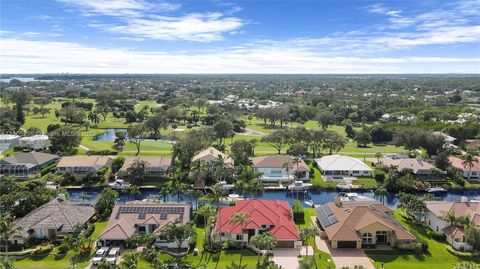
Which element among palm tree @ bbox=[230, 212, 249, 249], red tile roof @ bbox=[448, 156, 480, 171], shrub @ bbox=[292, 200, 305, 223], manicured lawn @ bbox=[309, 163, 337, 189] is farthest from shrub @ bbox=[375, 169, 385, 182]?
palm tree @ bbox=[230, 212, 249, 249]

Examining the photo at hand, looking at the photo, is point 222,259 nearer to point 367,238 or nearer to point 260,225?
point 260,225

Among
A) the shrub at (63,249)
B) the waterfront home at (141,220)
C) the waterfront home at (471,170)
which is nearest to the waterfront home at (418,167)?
the waterfront home at (471,170)

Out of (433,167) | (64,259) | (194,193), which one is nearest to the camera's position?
(64,259)

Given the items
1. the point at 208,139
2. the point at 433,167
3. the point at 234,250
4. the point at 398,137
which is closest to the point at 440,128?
the point at 398,137

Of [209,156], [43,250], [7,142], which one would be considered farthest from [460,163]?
[7,142]

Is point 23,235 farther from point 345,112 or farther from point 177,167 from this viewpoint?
point 345,112

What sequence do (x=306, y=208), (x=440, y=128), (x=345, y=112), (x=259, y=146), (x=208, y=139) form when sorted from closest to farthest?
(x=306, y=208) → (x=208, y=139) → (x=259, y=146) → (x=440, y=128) → (x=345, y=112)

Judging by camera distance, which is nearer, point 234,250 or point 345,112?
point 234,250
